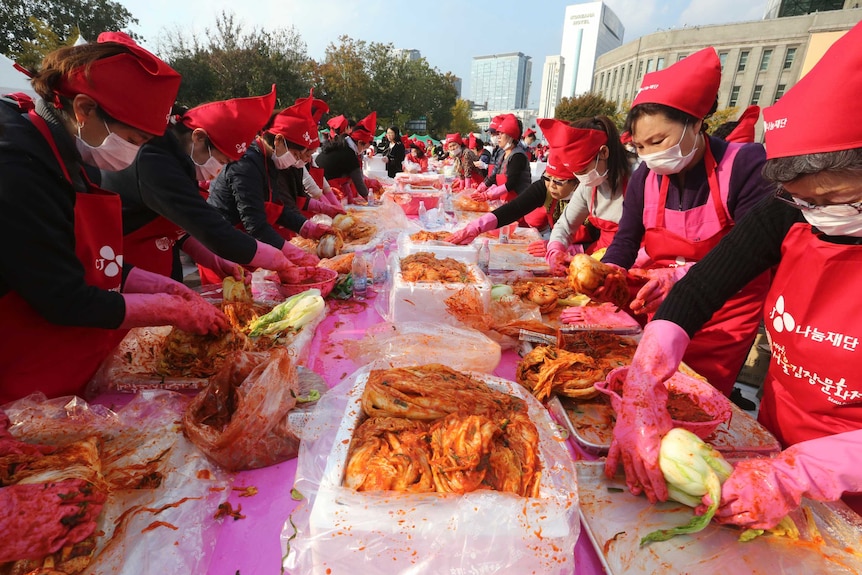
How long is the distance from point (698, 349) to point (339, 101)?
1630 inches

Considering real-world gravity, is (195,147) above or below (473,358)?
above

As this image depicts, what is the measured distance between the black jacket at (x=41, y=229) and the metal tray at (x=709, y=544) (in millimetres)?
2032

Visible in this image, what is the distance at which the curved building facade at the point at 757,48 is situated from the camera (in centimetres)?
3869

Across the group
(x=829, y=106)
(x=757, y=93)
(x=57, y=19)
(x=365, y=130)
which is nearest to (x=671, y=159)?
(x=829, y=106)

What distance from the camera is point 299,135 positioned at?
4.15 metres

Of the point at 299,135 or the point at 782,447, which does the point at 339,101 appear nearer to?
the point at 299,135

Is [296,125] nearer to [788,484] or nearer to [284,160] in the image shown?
[284,160]

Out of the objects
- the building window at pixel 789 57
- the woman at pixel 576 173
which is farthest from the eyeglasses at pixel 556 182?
the building window at pixel 789 57

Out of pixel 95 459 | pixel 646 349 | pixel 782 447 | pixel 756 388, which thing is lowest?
pixel 756 388

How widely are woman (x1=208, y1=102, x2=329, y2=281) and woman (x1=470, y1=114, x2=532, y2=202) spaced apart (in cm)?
365

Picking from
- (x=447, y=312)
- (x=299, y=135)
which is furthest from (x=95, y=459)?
(x=299, y=135)

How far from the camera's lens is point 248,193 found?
3.65m

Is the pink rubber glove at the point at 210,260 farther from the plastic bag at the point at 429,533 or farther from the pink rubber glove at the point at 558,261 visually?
the pink rubber glove at the point at 558,261

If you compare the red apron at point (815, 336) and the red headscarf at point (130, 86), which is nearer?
the red apron at point (815, 336)
